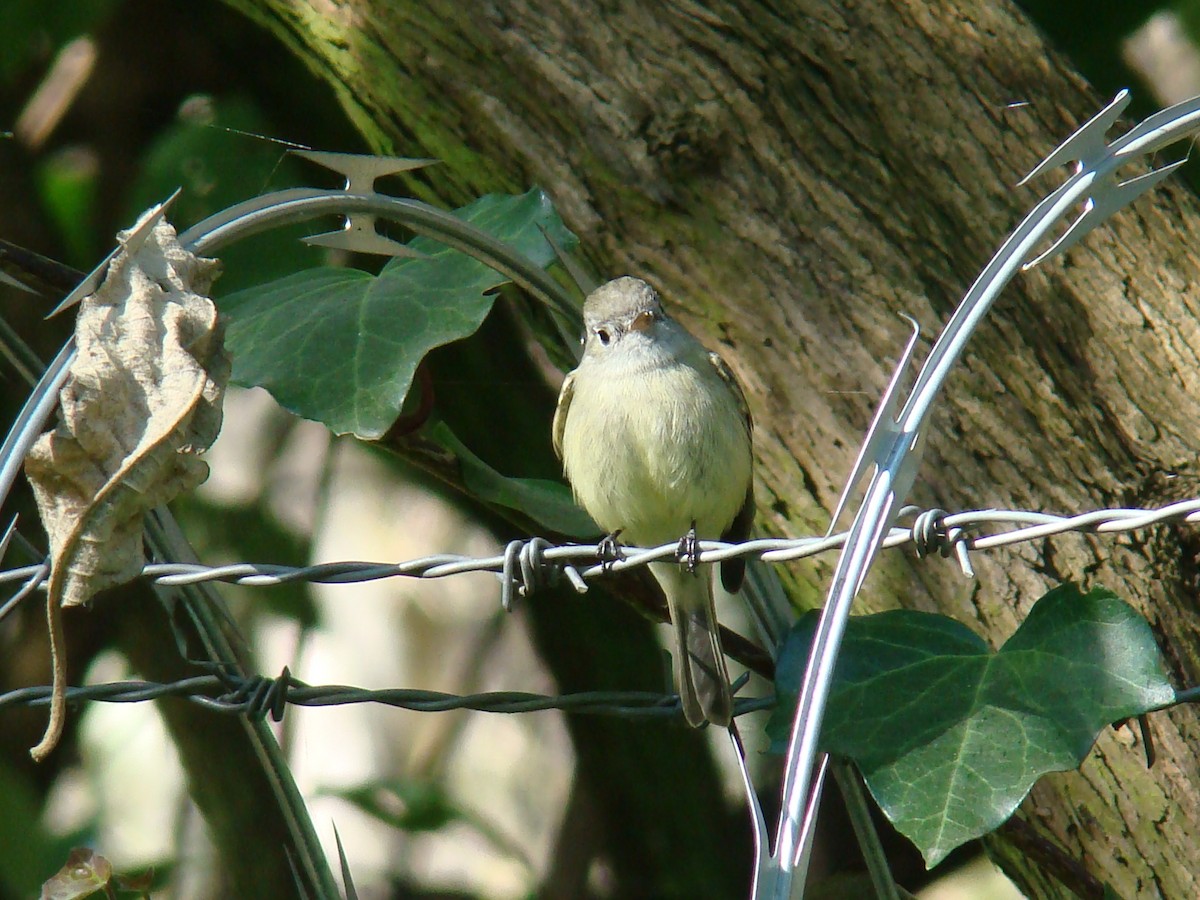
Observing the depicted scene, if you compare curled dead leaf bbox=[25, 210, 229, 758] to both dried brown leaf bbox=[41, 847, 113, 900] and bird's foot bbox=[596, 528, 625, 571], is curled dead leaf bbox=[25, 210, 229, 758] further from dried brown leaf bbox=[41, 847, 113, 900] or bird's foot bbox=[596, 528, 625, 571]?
bird's foot bbox=[596, 528, 625, 571]

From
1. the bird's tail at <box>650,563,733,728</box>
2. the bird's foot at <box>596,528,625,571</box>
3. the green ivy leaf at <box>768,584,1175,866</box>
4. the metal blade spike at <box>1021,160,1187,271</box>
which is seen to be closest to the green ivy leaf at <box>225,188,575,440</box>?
the bird's foot at <box>596,528,625,571</box>

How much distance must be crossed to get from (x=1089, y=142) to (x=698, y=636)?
1.73 m

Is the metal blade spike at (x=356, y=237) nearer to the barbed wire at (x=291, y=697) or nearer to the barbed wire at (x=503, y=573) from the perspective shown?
the barbed wire at (x=503, y=573)

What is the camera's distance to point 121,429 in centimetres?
166

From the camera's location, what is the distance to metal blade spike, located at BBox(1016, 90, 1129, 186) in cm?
150

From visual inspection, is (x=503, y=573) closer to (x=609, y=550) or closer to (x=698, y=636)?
(x=609, y=550)

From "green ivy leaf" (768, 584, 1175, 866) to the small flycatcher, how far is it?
0.67 meters

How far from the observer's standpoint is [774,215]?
3000mm

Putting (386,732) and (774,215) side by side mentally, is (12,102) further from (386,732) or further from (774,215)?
(386,732)

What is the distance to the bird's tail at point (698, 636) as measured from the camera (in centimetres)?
281

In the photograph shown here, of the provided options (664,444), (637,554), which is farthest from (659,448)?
(637,554)

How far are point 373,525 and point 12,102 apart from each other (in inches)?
140

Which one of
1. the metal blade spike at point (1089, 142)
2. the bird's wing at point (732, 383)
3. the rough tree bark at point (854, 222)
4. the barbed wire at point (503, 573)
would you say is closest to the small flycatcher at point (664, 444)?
the bird's wing at point (732, 383)

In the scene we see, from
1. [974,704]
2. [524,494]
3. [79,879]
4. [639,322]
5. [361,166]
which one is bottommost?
[79,879]
